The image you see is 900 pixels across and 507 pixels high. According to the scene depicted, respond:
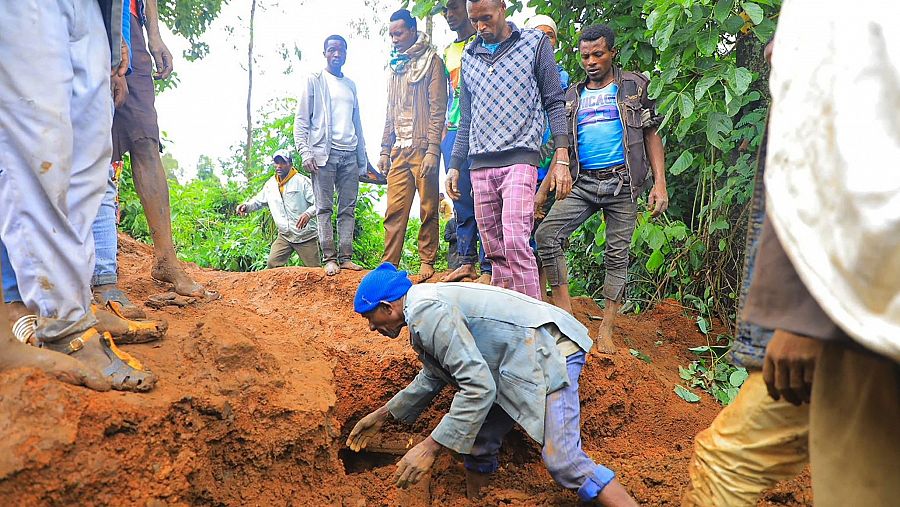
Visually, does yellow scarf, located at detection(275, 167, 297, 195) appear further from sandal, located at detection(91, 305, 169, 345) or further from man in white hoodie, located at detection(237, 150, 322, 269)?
sandal, located at detection(91, 305, 169, 345)

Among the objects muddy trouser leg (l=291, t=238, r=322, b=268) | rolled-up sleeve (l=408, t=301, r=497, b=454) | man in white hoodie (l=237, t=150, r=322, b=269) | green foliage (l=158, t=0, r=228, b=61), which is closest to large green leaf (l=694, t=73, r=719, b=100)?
rolled-up sleeve (l=408, t=301, r=497, b=454)

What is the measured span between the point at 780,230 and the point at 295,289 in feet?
14.4

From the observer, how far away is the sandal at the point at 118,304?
2592 mm

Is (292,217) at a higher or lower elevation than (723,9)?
lower

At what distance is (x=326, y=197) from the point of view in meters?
5.41

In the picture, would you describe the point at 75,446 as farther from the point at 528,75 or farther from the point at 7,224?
the point at 528,75

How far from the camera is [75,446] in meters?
1.80

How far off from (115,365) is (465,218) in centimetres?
279

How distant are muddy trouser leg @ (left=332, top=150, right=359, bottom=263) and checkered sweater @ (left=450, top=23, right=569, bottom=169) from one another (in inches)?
76.2

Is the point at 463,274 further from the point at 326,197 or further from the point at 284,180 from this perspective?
the point at 284,180

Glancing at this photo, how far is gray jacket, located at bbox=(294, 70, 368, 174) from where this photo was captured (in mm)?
5328

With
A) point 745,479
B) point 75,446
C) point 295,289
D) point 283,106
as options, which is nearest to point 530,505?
point 745,479

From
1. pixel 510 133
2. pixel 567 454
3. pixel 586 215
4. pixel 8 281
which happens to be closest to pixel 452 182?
pixel 510 133

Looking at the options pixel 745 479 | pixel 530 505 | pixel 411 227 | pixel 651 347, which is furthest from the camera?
pixel 411 227
